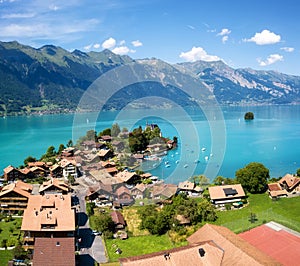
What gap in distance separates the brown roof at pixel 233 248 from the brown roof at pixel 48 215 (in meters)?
5.61

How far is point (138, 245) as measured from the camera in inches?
603

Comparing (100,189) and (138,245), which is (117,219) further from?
(100,189)

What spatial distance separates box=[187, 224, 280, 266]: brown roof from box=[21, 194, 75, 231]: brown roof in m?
5.61

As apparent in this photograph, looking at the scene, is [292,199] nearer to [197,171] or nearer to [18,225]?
[197,171]

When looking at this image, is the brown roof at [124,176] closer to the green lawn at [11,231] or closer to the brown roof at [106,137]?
the green lawn at [11,231]

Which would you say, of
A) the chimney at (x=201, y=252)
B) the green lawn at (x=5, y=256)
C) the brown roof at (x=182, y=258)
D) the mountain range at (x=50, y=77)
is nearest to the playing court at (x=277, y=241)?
the brown roof at (x=182, y=258)

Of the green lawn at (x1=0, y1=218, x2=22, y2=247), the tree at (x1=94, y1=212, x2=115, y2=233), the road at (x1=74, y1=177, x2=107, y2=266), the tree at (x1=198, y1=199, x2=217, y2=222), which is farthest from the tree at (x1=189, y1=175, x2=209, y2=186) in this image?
the green lawn at (x1=0, y1=218, x2=22, y2=247)

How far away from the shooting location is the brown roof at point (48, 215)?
14.4 metres

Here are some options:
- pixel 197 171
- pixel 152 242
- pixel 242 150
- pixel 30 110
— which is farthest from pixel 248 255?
pixel 30 110

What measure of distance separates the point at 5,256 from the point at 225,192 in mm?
12900

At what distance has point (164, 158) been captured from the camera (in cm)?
3741

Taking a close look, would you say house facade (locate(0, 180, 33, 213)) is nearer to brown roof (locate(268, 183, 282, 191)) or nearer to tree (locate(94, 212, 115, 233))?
tree (locate(94, 212, 115, 233))

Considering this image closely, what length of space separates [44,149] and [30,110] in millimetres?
80563

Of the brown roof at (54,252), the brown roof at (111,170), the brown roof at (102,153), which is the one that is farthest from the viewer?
the brown roof at (102,153)
